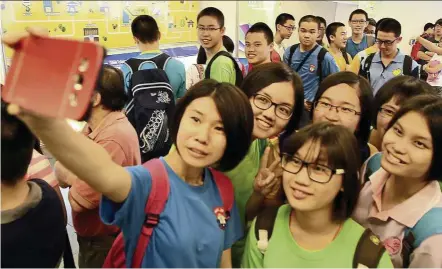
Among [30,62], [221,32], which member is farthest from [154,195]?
[221,32]

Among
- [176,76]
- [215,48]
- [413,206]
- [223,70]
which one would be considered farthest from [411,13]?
[413,206]

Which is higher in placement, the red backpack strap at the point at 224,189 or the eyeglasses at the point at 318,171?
the eyeglasses at the point at 318,171

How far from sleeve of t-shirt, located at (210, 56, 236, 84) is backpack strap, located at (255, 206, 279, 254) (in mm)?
1595

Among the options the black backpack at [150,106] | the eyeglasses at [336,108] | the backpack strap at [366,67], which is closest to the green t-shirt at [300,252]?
the eyeglasses at [336,108]

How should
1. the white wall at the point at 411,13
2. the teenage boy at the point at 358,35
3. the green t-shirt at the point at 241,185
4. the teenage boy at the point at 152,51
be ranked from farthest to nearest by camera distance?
the white wall at the point at 411,13
the teenage boy at the point at 358,35
the teenage boy at the point at 152,51
the green t-shirt at the point at 241,185

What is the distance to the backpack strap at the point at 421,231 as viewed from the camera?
109 centimetres

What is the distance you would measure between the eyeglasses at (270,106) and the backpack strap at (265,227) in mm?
363

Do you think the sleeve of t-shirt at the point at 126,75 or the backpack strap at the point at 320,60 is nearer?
the sleeve of t-shirt at the point at 126,75

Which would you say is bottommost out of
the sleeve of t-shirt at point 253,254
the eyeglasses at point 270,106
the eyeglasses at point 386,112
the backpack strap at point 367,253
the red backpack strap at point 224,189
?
the sleeve of t-shirt at point 253,254

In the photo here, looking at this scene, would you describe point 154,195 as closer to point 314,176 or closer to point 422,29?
point 314,176

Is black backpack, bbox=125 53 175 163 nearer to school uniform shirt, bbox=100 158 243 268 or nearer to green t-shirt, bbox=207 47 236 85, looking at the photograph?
green t-shirt, bbox=207 47 236 85

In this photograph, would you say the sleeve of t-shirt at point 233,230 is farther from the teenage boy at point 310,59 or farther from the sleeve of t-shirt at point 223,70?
the teenage boy at point 310,59

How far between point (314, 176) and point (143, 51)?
1.94 m

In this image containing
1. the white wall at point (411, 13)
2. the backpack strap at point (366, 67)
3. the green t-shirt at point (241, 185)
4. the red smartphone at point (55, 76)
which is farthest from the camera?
the white wall at point (411, 13)
